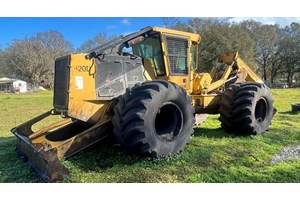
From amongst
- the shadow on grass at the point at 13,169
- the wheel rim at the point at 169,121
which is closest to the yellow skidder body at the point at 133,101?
the wheel rim at the point at 169,121

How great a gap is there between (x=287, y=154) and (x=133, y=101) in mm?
2609

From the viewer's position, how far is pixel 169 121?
15.7 feet

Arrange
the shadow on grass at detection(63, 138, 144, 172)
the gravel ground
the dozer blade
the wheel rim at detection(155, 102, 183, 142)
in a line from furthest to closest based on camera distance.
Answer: the gravel ground
the wheel rim at detection(155, 102, 183, 142)
the shadow on grass at detection(63, 138, 144, 172)
the dozer blade

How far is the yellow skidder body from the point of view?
13.4ft

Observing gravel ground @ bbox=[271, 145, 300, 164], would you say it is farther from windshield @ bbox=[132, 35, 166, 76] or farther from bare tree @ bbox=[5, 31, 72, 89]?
bare tree @ bbox=[5, 31, 72, 89]

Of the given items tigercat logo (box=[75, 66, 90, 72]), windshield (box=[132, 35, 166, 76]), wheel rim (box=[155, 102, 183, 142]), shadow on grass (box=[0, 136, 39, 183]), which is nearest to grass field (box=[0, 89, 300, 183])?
shadow on grass (box=[0, 136, 39, 183])

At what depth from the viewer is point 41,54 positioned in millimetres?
8180

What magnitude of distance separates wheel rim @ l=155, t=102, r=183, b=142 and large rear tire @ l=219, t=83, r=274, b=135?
162 cm

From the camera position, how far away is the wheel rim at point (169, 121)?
183 inches

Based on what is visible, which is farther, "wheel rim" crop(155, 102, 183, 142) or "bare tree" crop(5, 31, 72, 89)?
"bare tree" crop(5, 31, 72, 89)

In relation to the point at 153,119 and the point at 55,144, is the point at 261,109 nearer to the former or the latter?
the point at 153,119
